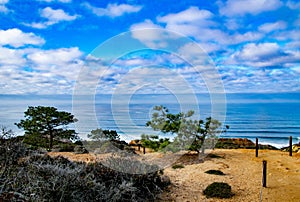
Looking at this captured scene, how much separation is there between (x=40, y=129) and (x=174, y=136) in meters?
6.33

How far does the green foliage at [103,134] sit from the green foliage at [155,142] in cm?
138

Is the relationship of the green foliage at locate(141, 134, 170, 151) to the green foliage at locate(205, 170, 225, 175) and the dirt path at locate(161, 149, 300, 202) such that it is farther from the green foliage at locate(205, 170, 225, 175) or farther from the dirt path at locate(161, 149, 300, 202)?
the green foliage at locate(205, 170, 225, 175)

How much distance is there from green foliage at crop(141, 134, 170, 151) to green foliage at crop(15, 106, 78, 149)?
12.0 ft

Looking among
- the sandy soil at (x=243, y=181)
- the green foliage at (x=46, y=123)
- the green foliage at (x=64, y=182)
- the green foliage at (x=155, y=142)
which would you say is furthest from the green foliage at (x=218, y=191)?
the green foliage at (x=46, y=123)

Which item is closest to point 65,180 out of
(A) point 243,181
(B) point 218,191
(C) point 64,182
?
(C) point 64,182

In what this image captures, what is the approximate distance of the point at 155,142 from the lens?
13938mm

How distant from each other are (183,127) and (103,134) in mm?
3671

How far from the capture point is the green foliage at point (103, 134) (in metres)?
13.0

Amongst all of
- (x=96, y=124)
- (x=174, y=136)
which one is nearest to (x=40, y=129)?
(x=96, y=124)

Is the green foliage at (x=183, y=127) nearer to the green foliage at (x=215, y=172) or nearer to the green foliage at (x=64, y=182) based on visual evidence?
the green foliage at (x=215, y=172)

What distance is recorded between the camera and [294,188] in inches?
303

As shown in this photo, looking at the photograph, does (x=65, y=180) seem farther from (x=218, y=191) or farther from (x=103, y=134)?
(x=103, y=134)

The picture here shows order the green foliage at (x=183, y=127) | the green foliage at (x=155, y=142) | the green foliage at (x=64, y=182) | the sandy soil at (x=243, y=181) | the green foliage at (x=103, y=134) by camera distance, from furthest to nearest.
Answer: the green foliage at (x=183, y=127) < the green foliage at (x=155, y=142) < the green foliage at (x=103, y=134) < the sandy soil at (x=243, y=181) < the green foliage at (x=64, y=182)

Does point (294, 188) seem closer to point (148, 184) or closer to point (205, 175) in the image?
point (205, 175)
